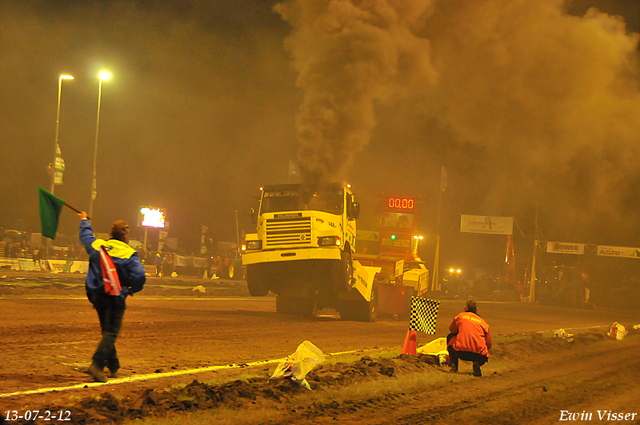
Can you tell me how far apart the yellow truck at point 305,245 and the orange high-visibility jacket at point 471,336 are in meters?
6.38

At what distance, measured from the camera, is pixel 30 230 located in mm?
52094

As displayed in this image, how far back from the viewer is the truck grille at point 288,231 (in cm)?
1534

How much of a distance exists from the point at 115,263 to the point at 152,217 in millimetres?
41760

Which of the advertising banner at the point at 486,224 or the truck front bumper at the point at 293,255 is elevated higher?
the advertising banner at the point at 486,224

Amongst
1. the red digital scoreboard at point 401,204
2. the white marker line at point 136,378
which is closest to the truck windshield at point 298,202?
the white marker line at point 136,378

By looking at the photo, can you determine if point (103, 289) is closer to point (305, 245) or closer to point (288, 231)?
point (305, 245)

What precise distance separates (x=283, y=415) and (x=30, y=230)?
53342 mm

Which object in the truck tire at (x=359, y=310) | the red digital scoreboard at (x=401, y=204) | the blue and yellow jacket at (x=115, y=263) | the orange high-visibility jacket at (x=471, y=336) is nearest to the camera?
the blue and yellow jacket at (x=115, y=263)

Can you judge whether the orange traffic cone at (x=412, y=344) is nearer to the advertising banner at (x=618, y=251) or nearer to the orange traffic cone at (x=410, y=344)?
the orange traffic cone at (x=410, y=344)

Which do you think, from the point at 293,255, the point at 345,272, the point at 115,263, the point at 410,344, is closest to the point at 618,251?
the point at 345,272

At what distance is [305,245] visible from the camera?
15305 mm

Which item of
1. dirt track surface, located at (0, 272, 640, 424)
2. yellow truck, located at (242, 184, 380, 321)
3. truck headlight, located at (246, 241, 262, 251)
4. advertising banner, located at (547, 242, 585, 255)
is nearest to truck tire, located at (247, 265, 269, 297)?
yellow truck, located at (242, 184, 380, 321)

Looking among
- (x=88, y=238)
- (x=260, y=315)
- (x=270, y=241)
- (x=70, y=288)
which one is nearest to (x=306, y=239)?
Result: (x=270, y=241)

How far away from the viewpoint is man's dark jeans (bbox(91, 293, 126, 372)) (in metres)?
6.19
